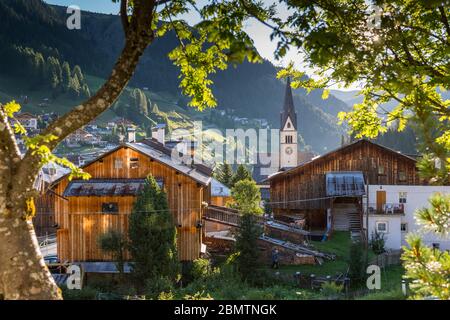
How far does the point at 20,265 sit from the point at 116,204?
23526 mm

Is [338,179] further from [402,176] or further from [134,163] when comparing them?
[134,163]

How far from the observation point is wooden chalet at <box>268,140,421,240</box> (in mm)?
39375

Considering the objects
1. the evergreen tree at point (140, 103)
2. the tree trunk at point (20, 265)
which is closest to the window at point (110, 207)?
the tree trunk at point (20, 265)

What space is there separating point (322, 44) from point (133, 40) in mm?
2599

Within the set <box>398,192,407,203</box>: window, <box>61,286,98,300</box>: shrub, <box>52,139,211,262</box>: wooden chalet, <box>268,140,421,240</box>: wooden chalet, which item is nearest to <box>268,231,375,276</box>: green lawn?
<box>268,140,421,240</box>: wooden chalet

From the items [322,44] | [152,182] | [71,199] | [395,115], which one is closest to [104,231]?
[71,199]

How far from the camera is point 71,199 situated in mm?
27766

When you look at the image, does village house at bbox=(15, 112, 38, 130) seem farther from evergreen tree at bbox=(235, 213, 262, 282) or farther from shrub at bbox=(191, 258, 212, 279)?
evergreen tree at bbox=(235, 213, 262, 282)

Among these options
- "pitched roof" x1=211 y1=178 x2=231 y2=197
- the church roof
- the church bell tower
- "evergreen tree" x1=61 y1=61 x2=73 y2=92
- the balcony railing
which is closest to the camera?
the balcony railing

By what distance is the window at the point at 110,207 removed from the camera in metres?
27.7

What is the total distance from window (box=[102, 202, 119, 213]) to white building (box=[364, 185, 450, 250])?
2175 cm

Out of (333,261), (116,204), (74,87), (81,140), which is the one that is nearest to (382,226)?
(333,261)

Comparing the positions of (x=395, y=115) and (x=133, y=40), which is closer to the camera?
(x=133, y=40)
